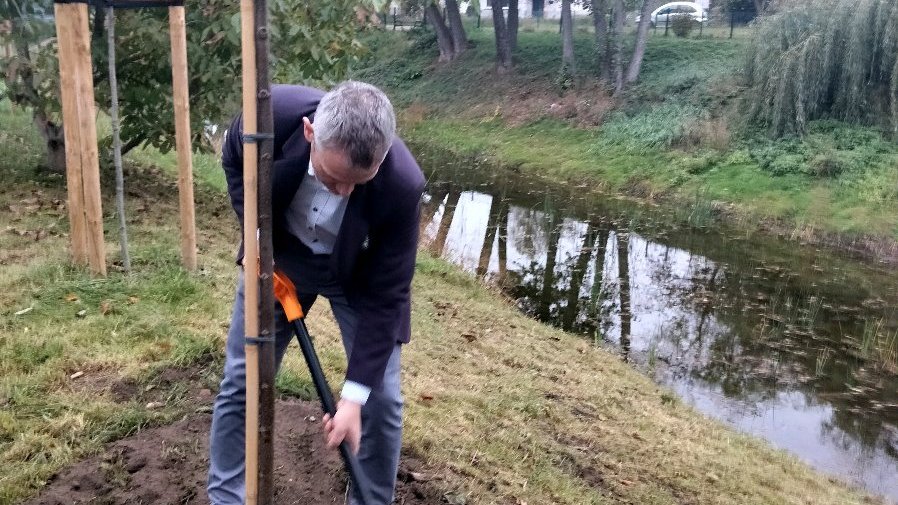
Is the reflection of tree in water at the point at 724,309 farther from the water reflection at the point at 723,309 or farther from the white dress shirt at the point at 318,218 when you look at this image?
the white dress shirt at the point at 318,218

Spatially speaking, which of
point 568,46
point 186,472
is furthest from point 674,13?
point 186,472

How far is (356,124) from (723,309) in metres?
8.26

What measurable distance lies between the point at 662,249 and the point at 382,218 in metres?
10.2

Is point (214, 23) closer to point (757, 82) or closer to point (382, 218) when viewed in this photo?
point (382, 218)

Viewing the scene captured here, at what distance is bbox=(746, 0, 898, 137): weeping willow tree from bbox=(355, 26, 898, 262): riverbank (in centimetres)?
42

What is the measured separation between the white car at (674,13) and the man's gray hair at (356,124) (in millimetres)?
26310

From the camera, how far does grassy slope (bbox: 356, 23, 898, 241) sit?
13.8 metres

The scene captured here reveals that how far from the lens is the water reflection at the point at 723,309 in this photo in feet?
22.3

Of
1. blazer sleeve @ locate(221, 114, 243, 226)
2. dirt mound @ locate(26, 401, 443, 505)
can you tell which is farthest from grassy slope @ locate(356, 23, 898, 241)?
blazer sleeve @ locate(221, 114, 243, 226)

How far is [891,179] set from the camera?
44.1 ft

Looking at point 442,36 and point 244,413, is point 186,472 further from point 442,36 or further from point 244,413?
point 442,36

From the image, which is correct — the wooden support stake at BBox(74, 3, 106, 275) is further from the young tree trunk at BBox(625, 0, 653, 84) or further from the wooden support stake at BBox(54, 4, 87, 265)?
the young tree trunk at BBox(625, 0, 653, 84)

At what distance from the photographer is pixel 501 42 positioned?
25.8 m

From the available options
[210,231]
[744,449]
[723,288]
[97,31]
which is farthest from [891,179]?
[97,31]
